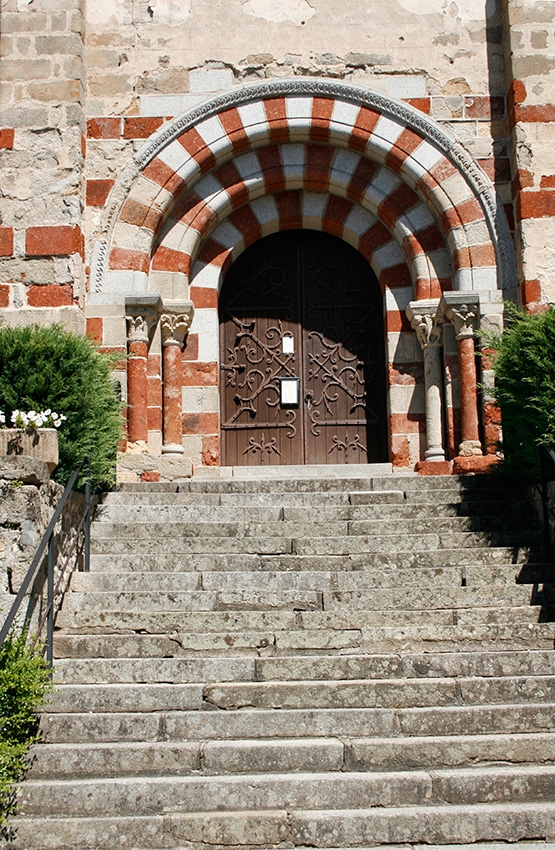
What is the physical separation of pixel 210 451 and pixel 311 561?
3.07 meters

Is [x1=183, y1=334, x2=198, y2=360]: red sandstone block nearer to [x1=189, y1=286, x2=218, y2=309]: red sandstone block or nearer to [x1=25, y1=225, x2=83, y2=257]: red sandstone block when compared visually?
[x1=189, y1=286, x2=218, y2=309]: red sandstone block

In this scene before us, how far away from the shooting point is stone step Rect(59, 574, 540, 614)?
6086 millimetres

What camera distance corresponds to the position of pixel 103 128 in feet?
30.9

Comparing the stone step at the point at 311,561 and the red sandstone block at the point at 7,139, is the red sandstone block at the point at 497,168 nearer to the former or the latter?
the stone step at the point at 311,561

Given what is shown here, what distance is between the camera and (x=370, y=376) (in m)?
9.98

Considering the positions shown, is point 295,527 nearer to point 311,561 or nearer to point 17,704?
point 311,561

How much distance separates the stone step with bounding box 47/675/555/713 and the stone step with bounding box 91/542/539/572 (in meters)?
1.33

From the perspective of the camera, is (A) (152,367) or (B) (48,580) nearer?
(B) (48,580)

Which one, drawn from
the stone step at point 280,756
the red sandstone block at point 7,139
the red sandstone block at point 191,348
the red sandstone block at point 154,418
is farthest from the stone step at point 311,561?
the red sandstone block at point 7,139

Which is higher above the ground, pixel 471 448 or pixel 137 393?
pixel 137 393

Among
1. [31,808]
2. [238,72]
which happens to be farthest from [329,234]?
[31,808]

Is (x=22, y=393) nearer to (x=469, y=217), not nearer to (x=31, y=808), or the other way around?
(x=31, y=808)

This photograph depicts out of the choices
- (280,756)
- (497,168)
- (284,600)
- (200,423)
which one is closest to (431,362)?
(497,168)

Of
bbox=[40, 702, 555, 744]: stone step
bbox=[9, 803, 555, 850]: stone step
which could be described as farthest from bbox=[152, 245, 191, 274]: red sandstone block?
bbox=[9, 803, 555, 850]: stone step
